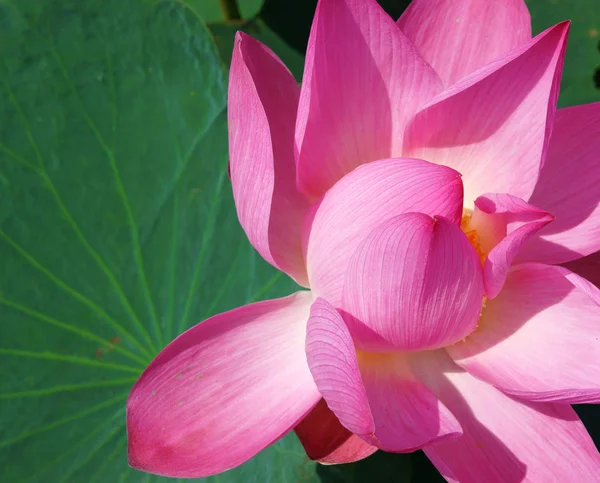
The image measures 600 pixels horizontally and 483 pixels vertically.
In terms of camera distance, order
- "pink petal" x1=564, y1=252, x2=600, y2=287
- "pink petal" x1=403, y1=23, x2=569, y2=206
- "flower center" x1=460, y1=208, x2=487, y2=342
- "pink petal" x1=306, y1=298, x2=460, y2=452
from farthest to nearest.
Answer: "pink petal" x1=564, y1=252, x2=600, y2=287
"flower center" x1=460, y1=208, x2=487, y2=342
"pink petal" x1=403, y1=23, x2=569, y2=206
"pink petal" x1=306, y1=298, x2=460, y2=452

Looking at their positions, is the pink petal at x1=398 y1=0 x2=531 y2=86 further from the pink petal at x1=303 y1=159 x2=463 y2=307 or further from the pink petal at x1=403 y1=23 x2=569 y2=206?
the pink petal at x1=303 y1=159 x2=463 y2=307

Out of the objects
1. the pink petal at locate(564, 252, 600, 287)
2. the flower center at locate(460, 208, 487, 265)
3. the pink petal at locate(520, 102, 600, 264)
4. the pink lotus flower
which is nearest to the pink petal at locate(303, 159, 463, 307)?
the pink lotus flower

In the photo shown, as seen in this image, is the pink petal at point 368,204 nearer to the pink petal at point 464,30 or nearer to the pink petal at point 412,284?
the pink petal at point 412,284

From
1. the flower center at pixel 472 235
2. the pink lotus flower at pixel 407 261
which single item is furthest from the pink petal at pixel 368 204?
the flower center at pixel 472 235

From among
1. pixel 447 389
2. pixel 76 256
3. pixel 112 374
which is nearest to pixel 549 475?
pixel 447 389

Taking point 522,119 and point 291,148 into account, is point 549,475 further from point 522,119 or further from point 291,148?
point 291,148

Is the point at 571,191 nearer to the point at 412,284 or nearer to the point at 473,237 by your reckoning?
the point at 473,237
